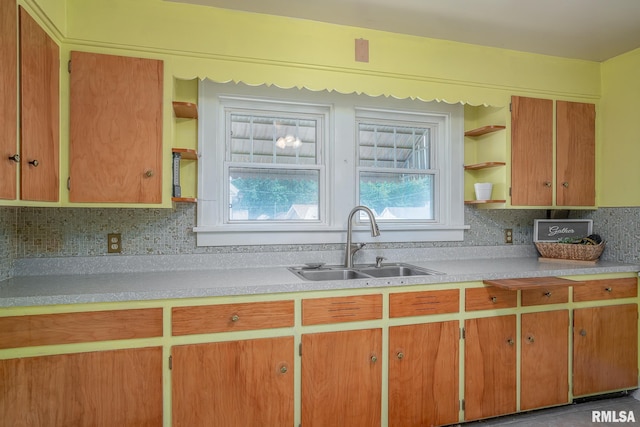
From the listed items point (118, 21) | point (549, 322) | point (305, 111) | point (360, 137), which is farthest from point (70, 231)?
point (549, 322)

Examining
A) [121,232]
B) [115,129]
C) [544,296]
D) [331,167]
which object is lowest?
[544,296]

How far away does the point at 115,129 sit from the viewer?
1942 millimetres

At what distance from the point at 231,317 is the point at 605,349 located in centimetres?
242

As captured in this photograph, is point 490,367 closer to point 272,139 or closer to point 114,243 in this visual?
point 272,139

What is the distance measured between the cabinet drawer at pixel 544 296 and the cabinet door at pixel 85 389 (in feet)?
6.82

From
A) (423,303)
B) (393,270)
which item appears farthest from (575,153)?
(423,303)

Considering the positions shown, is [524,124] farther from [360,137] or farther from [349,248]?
[349,248]

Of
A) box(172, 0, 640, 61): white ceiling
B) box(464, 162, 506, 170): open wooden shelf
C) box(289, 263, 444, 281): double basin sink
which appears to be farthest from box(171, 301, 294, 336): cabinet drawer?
box(464, 162, 506, 170): open wooden shelf

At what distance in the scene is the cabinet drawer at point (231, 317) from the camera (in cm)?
176

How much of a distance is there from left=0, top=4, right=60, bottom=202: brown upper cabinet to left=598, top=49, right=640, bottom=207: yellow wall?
354 cm

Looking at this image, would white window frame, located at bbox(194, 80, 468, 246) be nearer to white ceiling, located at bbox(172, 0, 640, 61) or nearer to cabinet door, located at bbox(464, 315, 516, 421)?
white ceiling, located at bbox(172, 0, 640, 61)

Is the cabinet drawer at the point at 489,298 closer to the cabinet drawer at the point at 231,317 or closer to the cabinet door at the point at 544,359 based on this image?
the cabinet door at the point at 544,359

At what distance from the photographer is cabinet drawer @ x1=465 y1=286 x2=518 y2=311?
2.18m

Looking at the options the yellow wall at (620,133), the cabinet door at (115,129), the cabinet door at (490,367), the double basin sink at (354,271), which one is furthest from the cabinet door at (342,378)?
the yellow wall at (620,133)
